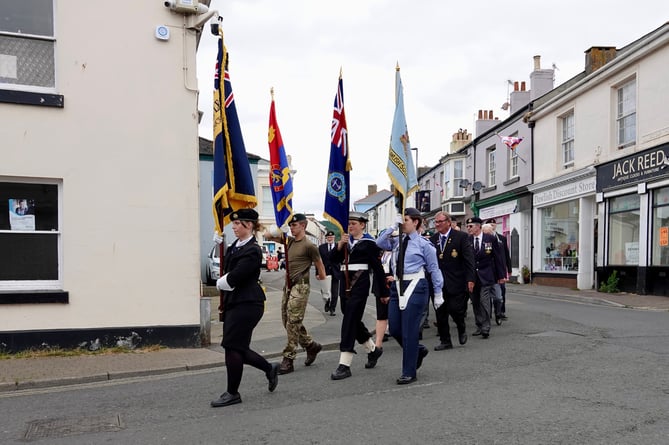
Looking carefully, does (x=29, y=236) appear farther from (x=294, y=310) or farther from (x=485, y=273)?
(x=485, y=273)

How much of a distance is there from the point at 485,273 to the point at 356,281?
351cm

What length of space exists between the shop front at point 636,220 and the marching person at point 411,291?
38.3 ft

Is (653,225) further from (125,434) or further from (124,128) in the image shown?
(125,434)

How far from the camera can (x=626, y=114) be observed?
17438 mm

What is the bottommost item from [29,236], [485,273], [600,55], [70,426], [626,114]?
[70,426]

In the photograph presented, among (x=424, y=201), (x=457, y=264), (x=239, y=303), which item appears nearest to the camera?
(x=239, y=303)

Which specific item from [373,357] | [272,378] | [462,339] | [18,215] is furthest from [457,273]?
[18,215]

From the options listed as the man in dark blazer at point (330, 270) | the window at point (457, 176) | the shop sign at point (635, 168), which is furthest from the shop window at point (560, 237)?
the man in dark blazer at point (330, 270)

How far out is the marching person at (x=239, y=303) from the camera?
5.46 m

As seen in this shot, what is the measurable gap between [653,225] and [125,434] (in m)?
15.3

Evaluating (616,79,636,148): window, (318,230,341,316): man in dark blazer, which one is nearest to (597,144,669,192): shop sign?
(616,79,636,148): window

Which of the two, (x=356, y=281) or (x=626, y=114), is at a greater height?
(x=626, y=114)

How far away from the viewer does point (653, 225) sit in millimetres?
15812

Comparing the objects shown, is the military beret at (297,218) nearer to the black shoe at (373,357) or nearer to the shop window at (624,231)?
the black shoe at (373,357)
